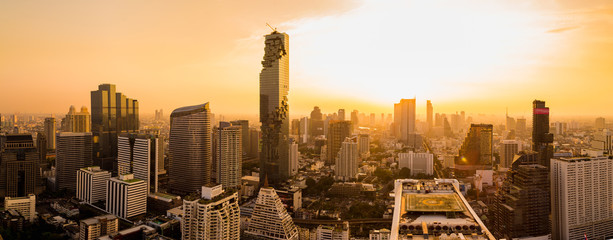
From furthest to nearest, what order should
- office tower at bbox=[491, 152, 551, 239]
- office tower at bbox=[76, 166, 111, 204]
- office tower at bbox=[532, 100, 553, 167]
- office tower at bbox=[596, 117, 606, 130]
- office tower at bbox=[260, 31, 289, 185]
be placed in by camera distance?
1. office tower at bbox=[260, 31, 289, 185]
2. office tower at bbox=[76, 166, 111, 204]
3. office tower at bbox=[532, 100, 553, 167]
4. office tower at bbox=[491, 152, 551, 239]
5. office tower at bbox=[596, 117, 606, 130]

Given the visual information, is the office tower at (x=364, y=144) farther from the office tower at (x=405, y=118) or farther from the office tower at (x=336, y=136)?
the office tower at (x=405, y=118)

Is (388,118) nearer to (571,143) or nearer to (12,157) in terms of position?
(571,143)

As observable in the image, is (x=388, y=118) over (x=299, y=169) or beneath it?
over

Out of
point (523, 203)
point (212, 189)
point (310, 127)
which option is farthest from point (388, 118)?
point (212, 189)

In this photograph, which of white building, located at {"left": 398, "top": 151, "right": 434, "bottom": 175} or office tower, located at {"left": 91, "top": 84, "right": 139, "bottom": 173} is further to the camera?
white building, located at {"left": 398, "top": 151, "right": 434, "bottom": 175}

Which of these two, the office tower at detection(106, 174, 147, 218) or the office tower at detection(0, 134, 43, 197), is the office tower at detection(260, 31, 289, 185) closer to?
the office tower at detection(106, 174, 147, 218)

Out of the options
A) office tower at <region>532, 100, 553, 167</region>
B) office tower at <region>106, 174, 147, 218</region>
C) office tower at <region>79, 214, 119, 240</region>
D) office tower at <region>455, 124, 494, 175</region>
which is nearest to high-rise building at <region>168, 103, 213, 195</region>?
office tower at <region>106, 174, 147, 218</region>

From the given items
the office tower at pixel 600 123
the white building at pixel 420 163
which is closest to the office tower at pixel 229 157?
the white building at pixel 420 163

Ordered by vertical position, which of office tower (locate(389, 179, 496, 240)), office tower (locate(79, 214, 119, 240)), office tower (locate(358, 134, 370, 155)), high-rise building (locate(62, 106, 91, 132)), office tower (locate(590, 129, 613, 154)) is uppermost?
high-rise building (locate(62, 106, 91, 132))
